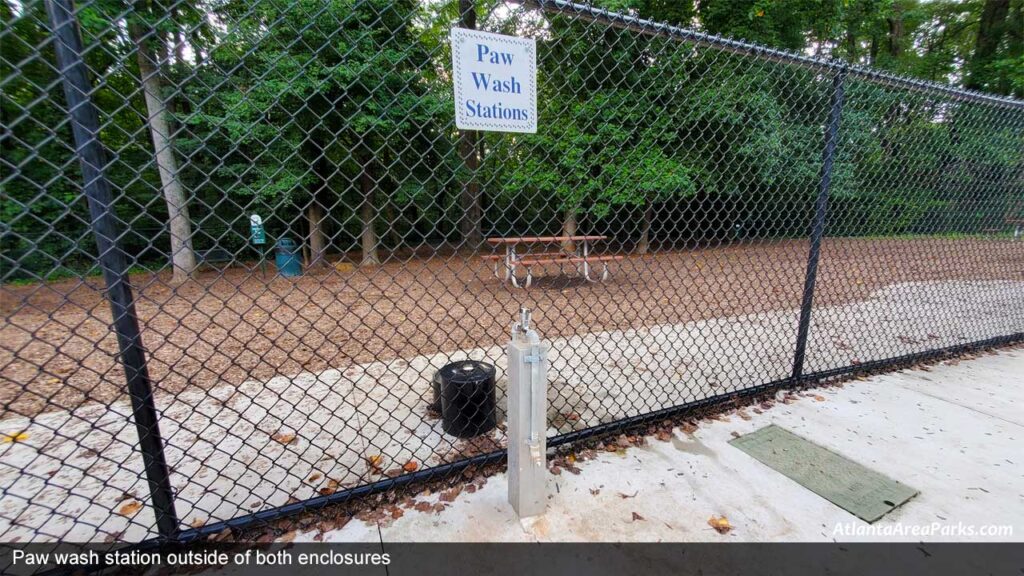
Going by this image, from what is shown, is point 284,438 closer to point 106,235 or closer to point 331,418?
point 331,418

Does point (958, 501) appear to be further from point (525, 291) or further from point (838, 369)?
point (525, 291)

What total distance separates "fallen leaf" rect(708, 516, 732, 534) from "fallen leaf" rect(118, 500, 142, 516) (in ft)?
7.72

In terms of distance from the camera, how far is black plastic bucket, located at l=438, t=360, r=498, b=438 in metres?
2.17

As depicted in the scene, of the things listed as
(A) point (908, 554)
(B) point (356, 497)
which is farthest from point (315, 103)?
(A) point (908, 554)

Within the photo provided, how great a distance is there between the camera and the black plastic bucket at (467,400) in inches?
85.4

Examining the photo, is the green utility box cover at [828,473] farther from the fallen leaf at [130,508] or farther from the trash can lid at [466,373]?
the fallen leaf at [130,508]

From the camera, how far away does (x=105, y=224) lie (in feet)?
4.08

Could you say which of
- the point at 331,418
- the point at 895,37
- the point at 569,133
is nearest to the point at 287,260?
the point at 569,133

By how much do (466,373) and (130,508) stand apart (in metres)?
1.53

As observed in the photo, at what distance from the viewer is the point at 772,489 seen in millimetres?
1849

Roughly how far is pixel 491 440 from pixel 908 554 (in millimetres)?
1729

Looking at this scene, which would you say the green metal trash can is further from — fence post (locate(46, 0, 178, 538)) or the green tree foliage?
fence post (locate(46, 0, 178, 538))

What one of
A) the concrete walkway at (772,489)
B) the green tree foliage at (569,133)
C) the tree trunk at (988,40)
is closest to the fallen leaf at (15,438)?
the green tree foliage at (569,133)

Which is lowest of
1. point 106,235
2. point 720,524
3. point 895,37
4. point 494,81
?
point 720,524
